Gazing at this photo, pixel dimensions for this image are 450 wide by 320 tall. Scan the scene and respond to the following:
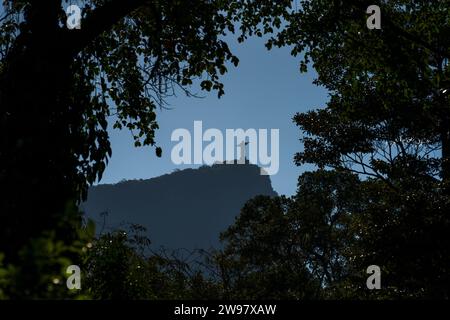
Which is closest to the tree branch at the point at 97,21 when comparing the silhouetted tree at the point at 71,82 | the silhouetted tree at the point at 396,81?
the silhouetted tree at the point at 71,82

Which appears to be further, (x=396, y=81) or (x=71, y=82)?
(x=396, y=81)

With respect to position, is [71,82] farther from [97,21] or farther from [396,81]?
[396,81]

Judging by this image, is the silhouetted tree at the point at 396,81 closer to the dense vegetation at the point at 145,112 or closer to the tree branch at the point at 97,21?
the dense vegetation at the point at 145,112

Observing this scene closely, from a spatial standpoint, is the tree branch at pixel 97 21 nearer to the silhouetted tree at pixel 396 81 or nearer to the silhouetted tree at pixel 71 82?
the silhouetted tree at pixel 71 82

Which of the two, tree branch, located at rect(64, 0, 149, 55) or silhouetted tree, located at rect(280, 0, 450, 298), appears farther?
silhouetted tree, located at rect(280, 0, 450, 298)

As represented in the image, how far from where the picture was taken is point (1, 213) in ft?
19.7

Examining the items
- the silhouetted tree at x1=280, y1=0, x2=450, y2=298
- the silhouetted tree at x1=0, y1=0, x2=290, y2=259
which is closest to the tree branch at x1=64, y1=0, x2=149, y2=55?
the silhouetted tree at x1=0, y1=0, x2=290, y2=259

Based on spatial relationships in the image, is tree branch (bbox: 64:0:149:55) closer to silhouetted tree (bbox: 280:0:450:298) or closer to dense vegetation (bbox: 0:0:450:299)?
dense vegetation (bbox: 0:0:450:299)

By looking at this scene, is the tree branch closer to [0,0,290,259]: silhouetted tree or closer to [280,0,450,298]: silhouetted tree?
[0,0,290,259]: silhouetted tree

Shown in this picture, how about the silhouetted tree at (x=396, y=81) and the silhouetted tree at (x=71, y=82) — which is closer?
the silhouetted tree at (x=71, y=82)

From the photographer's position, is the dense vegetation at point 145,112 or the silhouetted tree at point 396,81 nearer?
the dense vegetation at point 145,112

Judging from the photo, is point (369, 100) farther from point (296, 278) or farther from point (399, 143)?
point (296, 278)

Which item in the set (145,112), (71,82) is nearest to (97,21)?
(71,82)

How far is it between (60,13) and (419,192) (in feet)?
30.6
